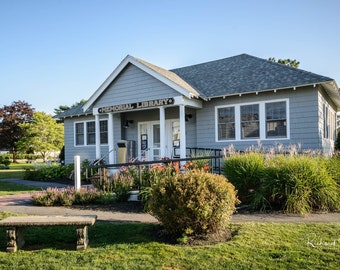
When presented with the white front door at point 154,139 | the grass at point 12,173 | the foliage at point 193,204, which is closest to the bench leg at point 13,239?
the foliage at point 193,204

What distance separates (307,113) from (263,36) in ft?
14.1

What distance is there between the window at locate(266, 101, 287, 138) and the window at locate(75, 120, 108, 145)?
9.92 meters

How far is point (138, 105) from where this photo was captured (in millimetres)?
14617

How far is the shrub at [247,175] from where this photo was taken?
26.7 feet

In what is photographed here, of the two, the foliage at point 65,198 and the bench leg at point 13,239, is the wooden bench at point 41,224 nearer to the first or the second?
the bench leg at point 13,239

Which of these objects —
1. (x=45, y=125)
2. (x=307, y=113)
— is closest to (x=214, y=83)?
(x=307, y=113)

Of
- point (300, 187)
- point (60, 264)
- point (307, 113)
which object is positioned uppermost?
point (307, 113)

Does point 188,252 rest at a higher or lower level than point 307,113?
lower

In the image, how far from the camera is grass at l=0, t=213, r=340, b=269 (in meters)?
4.13

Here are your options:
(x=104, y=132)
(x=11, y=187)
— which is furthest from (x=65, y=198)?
(x=104, y=132)

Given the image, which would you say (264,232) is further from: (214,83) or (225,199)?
(214,83)

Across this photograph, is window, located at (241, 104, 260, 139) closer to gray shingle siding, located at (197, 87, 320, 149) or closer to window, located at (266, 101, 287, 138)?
gray shingle siding, located at (197, 87, 320, 149)

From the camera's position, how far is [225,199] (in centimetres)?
518

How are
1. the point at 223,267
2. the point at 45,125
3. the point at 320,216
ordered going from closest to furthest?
the point at 223,267 < the point at 320,216 < the point at 45,125
